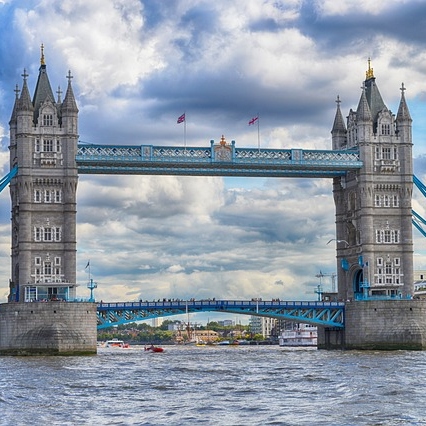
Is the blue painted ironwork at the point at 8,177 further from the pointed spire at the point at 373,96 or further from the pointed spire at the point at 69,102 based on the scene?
the pointed spire at the point at 373,96

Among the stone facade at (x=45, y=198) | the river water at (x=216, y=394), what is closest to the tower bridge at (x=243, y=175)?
the stone facade at (x=45, y=198)

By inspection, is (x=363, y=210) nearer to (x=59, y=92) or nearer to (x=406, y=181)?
(x=406, y=181)

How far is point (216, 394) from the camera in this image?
6562 centimetres

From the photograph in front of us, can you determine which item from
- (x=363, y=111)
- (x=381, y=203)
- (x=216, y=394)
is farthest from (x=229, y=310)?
(x=216, y=394)

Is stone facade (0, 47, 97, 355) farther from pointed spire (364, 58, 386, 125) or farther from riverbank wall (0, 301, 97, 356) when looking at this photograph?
pointed spire (364, 58, 386, 125)

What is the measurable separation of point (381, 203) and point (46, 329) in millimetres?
44162

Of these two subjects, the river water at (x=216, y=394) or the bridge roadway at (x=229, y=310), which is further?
the bridge roadway at (x=229, y=310)

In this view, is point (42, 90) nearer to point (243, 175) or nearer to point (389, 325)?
point (243, 175)

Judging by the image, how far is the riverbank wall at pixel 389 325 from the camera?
416 feet

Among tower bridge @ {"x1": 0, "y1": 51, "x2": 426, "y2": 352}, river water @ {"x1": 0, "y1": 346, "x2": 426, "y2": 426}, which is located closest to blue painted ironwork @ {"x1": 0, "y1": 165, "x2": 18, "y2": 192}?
tower bridge @ {"x1": 0, "y1": 51, "x2": 426, "y2": 352}

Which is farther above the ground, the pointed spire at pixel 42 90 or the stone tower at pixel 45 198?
the pointed spire at pixel 42 90

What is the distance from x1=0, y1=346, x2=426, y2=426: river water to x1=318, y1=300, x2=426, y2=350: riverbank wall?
29.9m

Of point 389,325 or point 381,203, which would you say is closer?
point 389,325

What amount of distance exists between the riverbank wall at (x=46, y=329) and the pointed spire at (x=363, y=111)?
137ft
